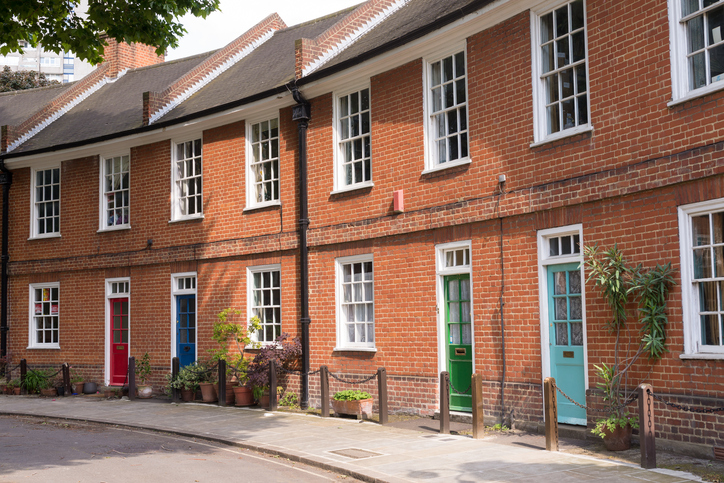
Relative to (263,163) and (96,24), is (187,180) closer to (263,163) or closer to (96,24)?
(263,163)

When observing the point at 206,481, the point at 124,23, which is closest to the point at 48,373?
the point at 124,23

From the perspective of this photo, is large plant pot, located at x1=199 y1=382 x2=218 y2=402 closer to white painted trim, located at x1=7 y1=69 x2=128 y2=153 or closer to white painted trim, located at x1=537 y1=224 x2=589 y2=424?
white painted trim, located at x1=537 y1=224 x2=589 y2=424

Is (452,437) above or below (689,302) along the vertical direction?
below

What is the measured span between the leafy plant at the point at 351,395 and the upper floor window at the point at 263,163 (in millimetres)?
4608

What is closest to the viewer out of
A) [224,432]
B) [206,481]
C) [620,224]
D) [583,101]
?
[206,481]

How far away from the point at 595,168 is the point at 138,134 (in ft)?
38.7

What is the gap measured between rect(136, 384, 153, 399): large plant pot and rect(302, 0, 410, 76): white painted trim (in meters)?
8.02

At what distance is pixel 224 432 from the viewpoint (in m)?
11.6

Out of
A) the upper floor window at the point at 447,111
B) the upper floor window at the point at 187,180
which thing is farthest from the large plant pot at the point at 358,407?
the upper floor window at the point at 187,180

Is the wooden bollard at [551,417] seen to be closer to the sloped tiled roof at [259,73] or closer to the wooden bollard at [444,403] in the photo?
the wooden bollard at [444,403]

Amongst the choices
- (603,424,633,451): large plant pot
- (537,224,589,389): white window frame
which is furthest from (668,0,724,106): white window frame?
(603,424,633,451): large plant pot

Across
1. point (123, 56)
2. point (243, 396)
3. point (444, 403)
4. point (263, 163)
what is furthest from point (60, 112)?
point (444, 403)

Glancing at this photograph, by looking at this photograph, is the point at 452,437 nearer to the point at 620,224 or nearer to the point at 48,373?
the point at 620,224

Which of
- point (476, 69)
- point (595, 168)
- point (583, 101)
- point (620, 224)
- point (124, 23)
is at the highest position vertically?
point (124, 23)
